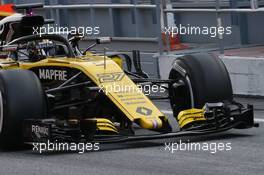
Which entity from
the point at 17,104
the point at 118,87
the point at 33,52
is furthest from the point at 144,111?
the point at 33,52

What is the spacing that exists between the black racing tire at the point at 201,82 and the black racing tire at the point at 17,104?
1.89 meters

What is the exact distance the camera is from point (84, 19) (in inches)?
885

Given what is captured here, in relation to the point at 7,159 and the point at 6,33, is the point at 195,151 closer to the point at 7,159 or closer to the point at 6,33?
the point at 7,159

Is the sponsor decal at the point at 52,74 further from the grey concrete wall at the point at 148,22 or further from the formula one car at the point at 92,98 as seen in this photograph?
the grey concrete wall at the point at 148,22

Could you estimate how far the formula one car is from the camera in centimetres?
1099

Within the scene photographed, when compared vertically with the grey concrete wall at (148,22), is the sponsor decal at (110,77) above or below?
below

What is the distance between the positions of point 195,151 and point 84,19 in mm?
12043

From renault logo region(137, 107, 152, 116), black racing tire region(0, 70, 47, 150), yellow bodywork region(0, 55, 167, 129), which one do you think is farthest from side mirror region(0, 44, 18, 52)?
renault logo region(137, 107, 152, 116)

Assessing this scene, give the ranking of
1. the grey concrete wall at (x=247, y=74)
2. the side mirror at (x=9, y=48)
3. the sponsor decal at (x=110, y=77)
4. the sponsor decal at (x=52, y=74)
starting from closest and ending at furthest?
the sponsor decal at (x=110, y=77) < the sponsor decal at (x=52, y=74) < the side mirror at (x=9, y=48) < the grey concrete wall at (x=247, y=74)

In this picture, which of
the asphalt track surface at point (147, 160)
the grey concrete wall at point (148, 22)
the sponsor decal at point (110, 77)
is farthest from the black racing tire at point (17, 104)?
the grey concrete wall at point (148, 22)

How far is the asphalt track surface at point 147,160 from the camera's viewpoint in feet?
31.7

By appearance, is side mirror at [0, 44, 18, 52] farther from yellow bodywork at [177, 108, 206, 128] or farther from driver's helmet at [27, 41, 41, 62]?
yellow bodywork at [177, 108, 206, 128]

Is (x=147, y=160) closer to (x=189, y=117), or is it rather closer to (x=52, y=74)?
(x=189, y=117)

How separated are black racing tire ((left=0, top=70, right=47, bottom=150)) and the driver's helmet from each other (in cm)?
149
